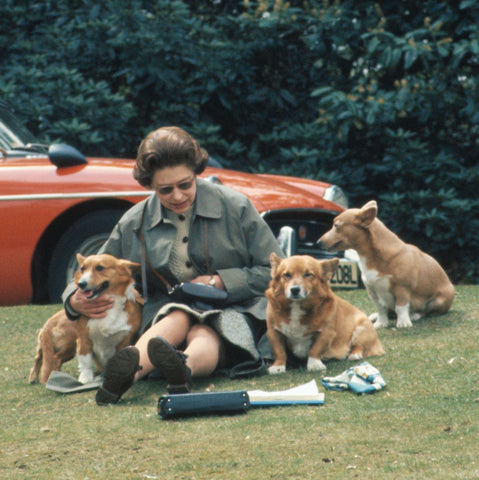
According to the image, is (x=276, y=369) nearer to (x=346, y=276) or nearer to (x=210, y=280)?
(x=210, y=280)

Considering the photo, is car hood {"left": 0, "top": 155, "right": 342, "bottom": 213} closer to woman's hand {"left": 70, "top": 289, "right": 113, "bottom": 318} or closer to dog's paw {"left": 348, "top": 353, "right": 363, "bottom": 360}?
dog's paw {"left": 348, "top": 353, "right": 363, "bottom": 360}

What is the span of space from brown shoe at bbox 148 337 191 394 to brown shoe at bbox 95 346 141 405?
3.0 inches

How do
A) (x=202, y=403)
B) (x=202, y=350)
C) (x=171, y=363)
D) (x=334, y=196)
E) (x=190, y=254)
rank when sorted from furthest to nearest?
(x=334, y=196) → (x=190, y=254) → (x=202, y=350) → (x=171, y=363) → (x=202, y=403)

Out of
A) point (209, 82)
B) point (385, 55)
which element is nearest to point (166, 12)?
point (209, 82)

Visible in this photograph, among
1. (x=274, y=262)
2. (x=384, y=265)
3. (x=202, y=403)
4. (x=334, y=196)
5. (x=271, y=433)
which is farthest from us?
(x=334, y=196)

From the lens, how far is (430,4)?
9859mm

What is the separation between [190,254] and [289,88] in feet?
25.3

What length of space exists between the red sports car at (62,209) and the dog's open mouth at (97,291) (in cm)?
243

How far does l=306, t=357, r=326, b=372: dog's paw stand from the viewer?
4.39 meters

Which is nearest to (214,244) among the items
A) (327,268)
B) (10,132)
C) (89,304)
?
(327,268)

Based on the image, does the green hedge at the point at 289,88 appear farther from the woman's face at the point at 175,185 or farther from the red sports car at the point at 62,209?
the woman's face at the point at 175,185

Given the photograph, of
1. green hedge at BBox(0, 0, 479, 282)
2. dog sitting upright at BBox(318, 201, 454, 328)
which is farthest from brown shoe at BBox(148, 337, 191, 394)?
green hedge at BBox(0, 0, 479, 282)

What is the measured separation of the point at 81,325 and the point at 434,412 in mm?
1753

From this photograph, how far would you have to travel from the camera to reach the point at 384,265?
18.0 feet
